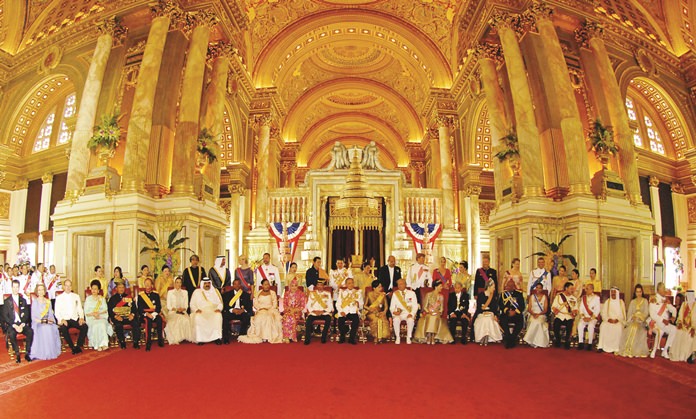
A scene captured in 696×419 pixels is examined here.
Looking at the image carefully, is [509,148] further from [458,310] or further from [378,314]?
[378,314]

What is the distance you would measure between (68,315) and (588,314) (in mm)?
9131

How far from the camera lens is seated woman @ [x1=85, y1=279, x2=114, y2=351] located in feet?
27.6

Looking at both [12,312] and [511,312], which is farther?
[511,312]

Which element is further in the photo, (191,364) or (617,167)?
(617,167)

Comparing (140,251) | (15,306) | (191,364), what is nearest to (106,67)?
(140,251)

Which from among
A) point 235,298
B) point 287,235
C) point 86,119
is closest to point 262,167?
point 287,235

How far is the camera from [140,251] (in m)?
12.4

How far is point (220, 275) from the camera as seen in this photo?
10766 mm

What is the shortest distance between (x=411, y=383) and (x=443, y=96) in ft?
60.4

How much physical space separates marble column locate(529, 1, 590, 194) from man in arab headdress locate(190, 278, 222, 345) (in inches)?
371

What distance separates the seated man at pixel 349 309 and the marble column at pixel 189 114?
6124 millimetres

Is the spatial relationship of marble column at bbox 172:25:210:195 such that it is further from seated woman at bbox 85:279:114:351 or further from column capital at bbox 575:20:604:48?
column capital at bbox 575:20:604:48

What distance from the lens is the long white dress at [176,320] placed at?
29.8ft

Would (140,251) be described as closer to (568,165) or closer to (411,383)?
(411,383)
